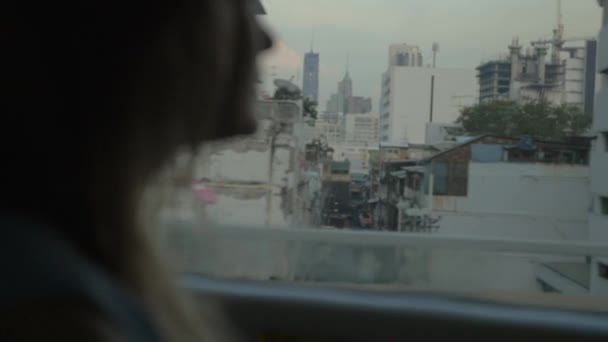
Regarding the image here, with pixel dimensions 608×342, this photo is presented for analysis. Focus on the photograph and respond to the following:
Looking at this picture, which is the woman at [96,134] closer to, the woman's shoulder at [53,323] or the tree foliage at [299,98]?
the woman's shoulder at [53,323]

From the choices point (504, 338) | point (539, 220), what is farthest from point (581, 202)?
point (504, 338)

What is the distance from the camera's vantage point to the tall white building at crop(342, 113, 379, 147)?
2.77m

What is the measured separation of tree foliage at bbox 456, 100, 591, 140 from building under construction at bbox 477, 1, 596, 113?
0.03 meters

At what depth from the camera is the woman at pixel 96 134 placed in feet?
1.46

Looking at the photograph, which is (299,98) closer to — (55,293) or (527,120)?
(527,120)

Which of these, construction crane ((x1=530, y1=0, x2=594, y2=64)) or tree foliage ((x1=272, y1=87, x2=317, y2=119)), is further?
construction crane ((x1=530, y1=0, x2=594, y2=64))

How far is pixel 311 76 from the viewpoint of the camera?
2.59 meters

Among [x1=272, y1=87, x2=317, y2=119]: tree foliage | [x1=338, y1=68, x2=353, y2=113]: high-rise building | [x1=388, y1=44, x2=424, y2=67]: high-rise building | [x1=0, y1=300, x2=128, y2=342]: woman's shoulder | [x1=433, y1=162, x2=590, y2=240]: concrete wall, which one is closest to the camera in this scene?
[x1=0, y1=300, x2=128, y2=342]: woman's shoulder

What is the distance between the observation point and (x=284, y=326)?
7.36ft

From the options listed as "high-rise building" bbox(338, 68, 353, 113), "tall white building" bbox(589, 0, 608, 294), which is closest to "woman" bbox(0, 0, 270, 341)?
"tall white building" bbox(589, 0, 608, 294)

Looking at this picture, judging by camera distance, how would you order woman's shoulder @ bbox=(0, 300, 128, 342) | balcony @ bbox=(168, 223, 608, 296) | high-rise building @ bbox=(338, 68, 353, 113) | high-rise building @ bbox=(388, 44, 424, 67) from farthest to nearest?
high-rise building @ bbox=(338, 68, 353, 113) → high-rise building @ bbox=(388, 44, 424, 67) → balcony @ bbox=(168, 223, 608, 296) → woman's shoulder @ bbox=(0, 300, 128, 342)

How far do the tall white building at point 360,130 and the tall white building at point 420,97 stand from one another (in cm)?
4

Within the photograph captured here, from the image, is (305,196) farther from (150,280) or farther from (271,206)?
(150,280)

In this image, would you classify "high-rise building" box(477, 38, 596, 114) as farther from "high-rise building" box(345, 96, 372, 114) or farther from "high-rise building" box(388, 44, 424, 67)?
"high-rise building" box(345, 96, 372, 114)
